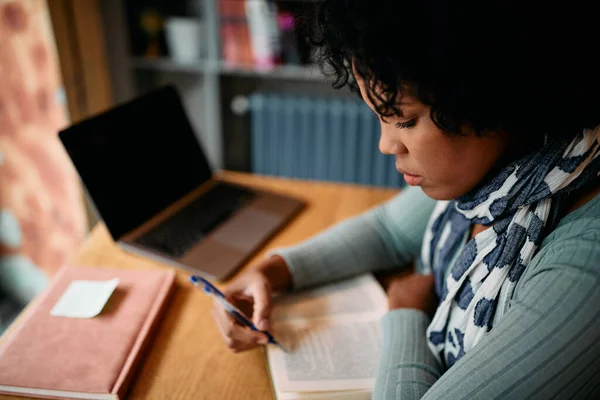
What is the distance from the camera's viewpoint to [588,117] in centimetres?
65

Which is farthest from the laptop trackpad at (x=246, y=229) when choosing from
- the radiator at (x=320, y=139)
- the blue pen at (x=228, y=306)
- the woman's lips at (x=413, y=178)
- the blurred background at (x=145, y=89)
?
the radiator at (x=320, y=139)

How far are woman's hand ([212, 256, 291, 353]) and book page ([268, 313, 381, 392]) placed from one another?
0.04 meters

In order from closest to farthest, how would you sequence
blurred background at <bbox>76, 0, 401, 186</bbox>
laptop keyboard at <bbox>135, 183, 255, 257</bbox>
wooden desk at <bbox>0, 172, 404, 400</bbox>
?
wooden desk at <bbox>0, 172, 404, 400</bbox> → laptop keyboard at <bbox>135, 183, 255, 257</bbox> → blurred background at <bbox>76, 0, 401, 186</bbox>

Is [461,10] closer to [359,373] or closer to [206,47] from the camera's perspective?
[359,373]

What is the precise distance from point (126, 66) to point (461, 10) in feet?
7.06

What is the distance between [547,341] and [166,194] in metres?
0.92

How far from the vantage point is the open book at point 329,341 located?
0.79 meters

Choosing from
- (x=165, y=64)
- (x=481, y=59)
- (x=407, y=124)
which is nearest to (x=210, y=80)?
(x=165, y=64)

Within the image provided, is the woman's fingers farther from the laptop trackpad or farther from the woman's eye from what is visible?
the woman's eye

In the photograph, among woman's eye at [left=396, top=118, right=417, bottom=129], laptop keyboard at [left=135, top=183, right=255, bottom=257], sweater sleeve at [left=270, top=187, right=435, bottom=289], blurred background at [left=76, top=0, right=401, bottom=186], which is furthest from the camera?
blurred background at [left=76, top=0, right=401, bottom=186]

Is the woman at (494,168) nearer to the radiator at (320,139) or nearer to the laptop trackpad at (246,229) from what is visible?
the laptop trackpad at (246,229)

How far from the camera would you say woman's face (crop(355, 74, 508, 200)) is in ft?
2.21

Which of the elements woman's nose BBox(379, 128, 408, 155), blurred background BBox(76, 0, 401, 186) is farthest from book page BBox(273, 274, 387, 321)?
blurred background BBox(76, 0, 401, 186)

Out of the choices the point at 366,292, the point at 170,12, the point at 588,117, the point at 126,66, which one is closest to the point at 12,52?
the point at 126,66
